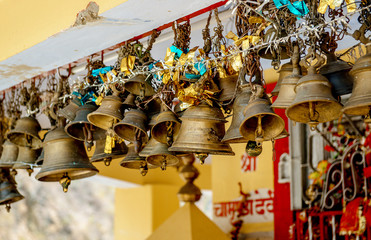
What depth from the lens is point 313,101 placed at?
2.60m

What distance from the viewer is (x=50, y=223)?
1591 cm

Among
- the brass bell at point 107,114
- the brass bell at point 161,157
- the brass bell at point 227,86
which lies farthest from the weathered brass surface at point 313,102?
the brass bell at point 107,114

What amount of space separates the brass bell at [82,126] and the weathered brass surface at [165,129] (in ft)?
1.58

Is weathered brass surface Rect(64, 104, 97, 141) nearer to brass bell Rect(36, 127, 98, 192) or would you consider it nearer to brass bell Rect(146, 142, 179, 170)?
brass bell Rect(36, 127, 98, 192)

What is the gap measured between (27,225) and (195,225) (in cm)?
1202

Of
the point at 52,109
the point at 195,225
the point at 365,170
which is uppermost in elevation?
the point at 52,109

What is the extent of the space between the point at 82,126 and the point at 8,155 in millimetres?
956

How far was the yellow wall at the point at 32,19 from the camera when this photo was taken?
131 inches

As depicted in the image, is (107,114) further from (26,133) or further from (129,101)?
(26,133)

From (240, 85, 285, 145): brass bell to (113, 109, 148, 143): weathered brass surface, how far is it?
67 cm

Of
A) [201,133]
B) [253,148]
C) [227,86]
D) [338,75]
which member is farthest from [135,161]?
[338,75]

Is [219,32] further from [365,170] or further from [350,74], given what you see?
[365,170]

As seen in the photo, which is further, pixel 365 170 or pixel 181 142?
pixel 365 170

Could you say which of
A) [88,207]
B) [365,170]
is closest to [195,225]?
[365,170]
